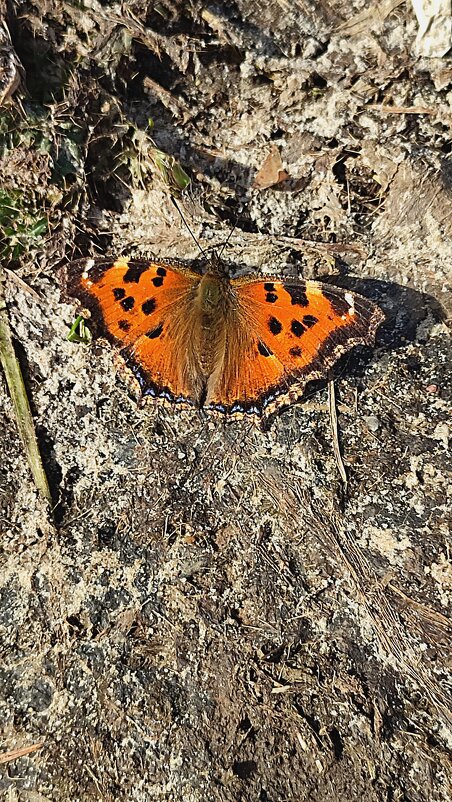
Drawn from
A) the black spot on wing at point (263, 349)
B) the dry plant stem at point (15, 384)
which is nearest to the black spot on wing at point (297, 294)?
the black spot on wing at point (263, 349)

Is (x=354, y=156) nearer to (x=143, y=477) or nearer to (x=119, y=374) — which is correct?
(x=119, y=374)

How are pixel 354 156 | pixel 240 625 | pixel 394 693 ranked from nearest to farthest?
pixel 394 693, pixel 240 625, pixel 354 156

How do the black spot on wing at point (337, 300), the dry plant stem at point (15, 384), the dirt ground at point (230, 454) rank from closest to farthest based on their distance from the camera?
the dirt ground at point (230, 454) → the black spot on wing at point (337, 300) → the dry plant stem at point (15, 384)

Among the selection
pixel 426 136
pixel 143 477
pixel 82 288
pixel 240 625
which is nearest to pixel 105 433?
pixel 143 477

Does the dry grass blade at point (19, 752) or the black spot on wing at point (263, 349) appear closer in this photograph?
the dry grass blade at point (19, 752)

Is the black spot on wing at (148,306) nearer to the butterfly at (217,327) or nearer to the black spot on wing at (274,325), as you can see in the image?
the butterfly at (217,327)

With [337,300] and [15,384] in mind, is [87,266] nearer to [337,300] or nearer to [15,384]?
[15,384]

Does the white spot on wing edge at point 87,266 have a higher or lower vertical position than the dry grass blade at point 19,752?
higher

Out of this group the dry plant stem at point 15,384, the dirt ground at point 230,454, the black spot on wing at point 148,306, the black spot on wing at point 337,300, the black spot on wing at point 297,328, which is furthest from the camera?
the dry plant stem at point 15,384
